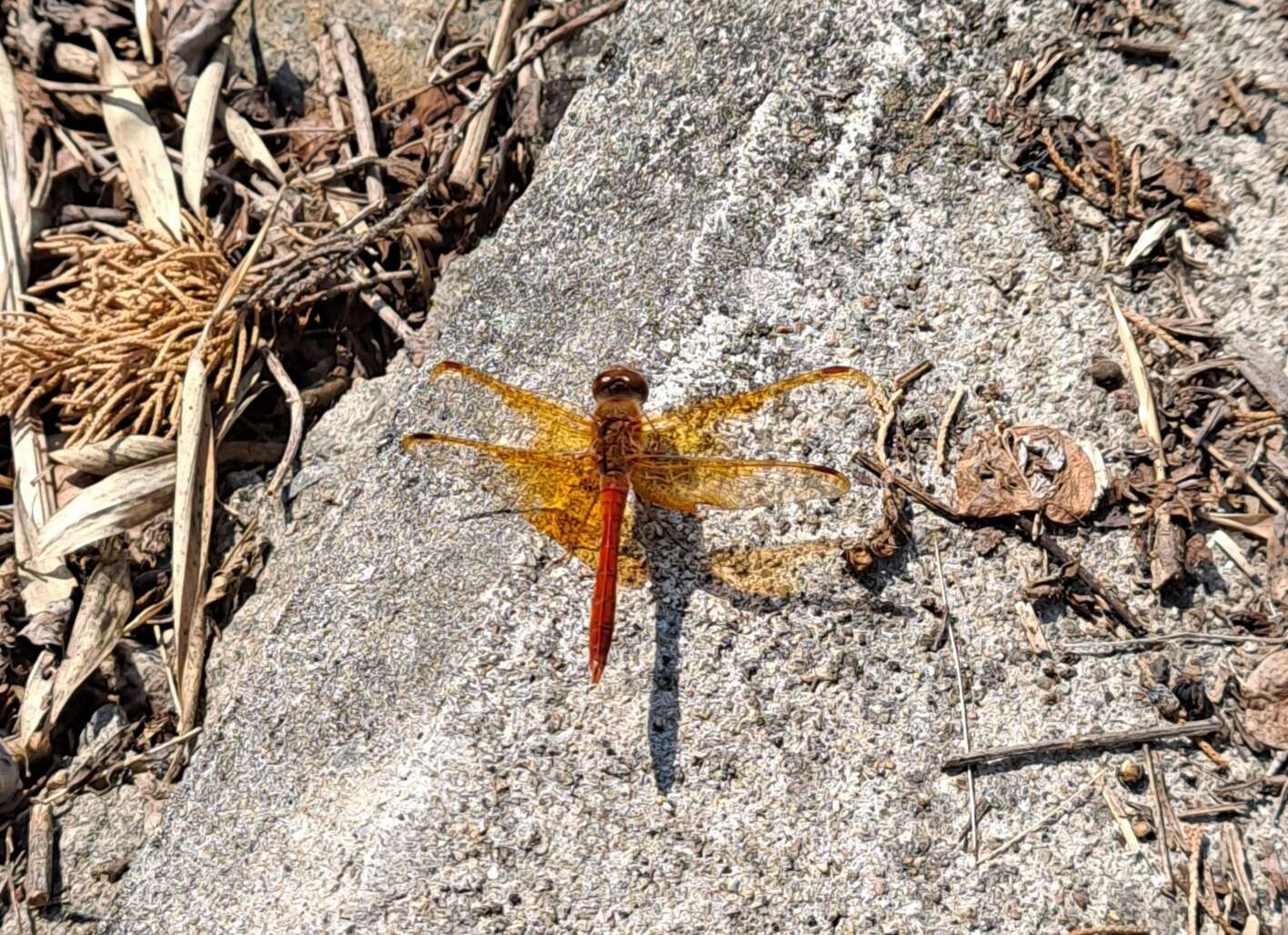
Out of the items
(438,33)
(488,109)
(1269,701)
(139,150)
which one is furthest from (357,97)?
(1269,701)

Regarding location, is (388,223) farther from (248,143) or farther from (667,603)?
(667,603)

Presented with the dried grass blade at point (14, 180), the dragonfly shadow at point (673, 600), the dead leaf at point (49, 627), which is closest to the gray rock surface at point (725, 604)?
the dragonfly shadow at point (673, 600)

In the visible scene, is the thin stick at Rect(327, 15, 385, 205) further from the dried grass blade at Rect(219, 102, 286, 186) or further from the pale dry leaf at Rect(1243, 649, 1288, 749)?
the pale dry leaf at Rect(1243, 649, 1288, 749)

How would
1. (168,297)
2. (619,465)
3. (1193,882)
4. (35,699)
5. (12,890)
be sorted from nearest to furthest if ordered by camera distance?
(1193,882) → (619,465) → (12,890) → (35,699) → (168,297)

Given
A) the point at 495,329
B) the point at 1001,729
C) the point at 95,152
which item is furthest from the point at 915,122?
the point at 95,152

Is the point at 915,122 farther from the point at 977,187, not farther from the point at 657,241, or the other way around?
the point at 657,241

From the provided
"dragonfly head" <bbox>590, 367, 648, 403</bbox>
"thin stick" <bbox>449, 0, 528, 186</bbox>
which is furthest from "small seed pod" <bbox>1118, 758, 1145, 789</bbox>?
"thin stick" <bbox>449, 0, 528, 186</bbox>
